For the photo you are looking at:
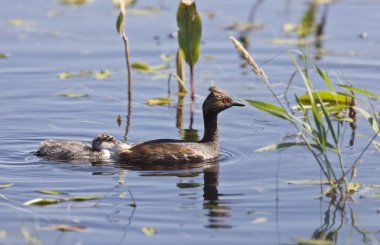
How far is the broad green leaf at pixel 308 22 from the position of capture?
18141mm

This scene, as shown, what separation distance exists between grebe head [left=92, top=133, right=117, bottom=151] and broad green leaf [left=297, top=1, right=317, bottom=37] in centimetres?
708

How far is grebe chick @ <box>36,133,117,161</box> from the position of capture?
37.7ft

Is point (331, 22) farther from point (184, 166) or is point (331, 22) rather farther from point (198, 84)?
point (184, 166)

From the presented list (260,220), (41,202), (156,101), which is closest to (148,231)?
(260,220)

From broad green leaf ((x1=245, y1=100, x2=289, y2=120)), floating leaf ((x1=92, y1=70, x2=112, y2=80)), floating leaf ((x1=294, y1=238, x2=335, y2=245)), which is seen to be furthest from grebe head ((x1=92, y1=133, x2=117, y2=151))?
floating leaf ((x1=92, y1=70, x2=112, y2=80))

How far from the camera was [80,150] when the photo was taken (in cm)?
1153

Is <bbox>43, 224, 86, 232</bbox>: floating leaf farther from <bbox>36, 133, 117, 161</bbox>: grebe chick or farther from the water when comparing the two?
<bbox>36, 133, 117, 161</bbox>: grebe chick

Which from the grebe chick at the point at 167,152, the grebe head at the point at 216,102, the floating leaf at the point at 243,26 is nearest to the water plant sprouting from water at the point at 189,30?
the grebe head at the point at 216,102

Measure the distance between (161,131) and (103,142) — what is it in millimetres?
1659

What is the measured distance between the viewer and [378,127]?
32.1ft

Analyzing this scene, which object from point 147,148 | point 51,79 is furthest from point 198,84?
point 147,148

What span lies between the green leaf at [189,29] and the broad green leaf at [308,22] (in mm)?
3915

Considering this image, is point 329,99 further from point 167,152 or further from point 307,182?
point 307,182

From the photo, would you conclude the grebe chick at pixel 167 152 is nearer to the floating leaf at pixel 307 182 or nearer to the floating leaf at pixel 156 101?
the floating leaf at pixel 307 182
